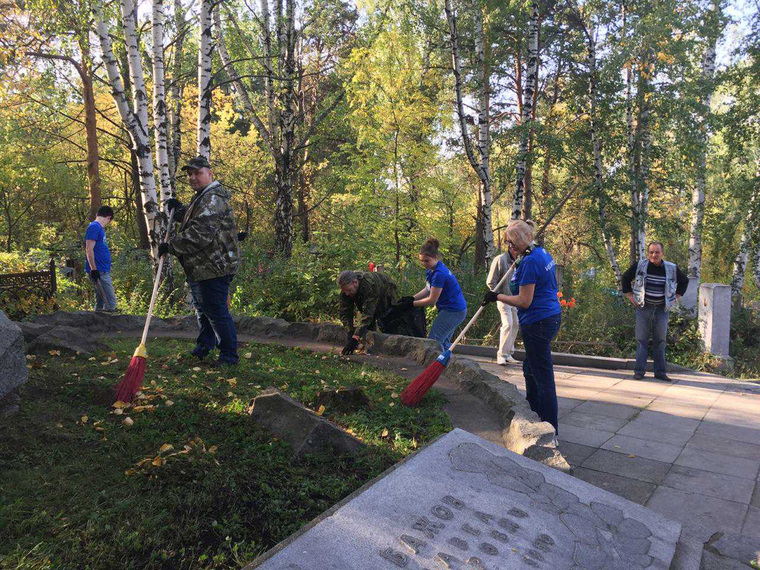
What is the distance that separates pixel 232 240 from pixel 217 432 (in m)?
2.37

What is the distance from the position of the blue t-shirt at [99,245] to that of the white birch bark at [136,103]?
1.20 meters

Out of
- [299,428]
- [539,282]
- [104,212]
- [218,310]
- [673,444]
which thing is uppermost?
[104,212]

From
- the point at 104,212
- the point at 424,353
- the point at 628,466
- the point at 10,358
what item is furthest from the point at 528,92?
the point at 10,358

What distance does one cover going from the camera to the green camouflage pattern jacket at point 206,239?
5281mm

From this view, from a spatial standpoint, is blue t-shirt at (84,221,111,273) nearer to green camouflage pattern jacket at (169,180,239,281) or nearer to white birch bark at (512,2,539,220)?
green camouflage pattern jacket at (169,180,239,281)

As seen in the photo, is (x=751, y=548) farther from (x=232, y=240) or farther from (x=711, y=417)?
(x=232, y=240)

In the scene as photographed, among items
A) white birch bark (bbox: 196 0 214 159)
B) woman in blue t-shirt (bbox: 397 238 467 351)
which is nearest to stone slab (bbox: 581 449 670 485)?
woman in blue t-shirt (bbox: 397 238 467 351)

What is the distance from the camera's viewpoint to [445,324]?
6777mm

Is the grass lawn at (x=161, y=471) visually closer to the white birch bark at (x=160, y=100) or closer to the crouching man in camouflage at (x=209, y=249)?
the crouching man in camouflage at (x=209, y=249)

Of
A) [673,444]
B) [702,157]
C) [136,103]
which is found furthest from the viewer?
[702,157]

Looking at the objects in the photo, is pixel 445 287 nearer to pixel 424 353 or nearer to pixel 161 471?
pixel 424 353

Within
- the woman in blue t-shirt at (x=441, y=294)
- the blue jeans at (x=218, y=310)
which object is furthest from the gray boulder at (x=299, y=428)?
the woman in blue t-shirt at (x=441, y=294)

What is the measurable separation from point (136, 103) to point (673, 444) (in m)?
10.2

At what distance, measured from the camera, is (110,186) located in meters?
24.6
